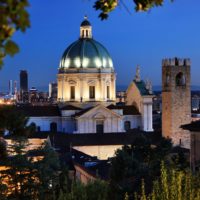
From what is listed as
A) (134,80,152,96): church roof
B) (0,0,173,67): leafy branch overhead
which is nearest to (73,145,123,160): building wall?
(134,80,152,96): church roof

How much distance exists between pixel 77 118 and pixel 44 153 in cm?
4008

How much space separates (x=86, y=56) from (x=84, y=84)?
3.56 metres

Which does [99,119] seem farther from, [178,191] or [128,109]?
[178,191]

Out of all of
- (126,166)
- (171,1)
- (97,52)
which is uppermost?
(97,52)

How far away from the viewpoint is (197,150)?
2055 cm

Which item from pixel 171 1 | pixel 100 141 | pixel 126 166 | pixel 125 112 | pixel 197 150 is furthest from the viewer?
pixel 125 112

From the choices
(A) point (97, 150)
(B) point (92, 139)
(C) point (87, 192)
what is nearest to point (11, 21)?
(C) point (87, 192)

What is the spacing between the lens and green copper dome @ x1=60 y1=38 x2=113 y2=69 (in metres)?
72.7

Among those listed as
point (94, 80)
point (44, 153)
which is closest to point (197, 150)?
point (44, 153)

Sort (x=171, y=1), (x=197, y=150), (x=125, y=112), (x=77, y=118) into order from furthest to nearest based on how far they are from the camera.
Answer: (x=125, y=112), (x=77, y=118), (x=197, y=150), (x=171, y=1)

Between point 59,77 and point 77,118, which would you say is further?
point 59,77

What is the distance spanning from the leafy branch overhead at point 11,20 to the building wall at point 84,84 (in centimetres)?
6794

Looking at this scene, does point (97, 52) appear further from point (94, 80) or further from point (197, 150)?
point (197, 150)

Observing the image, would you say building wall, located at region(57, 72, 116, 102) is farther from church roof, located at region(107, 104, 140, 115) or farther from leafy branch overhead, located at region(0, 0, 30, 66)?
leafy branch overhead, located at region(0, 0, 30, 66)
